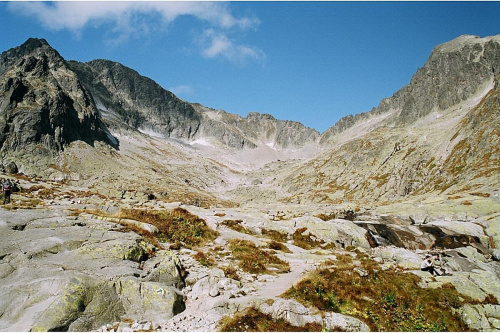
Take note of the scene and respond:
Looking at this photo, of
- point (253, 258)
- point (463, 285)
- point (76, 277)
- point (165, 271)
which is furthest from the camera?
point (253, 258)

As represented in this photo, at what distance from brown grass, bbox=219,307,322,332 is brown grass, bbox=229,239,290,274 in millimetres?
6884

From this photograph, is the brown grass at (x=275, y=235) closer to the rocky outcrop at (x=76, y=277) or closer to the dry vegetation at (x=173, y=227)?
the dry vegetation at (x=173, y=227)

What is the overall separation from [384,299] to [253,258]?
29.6 ft

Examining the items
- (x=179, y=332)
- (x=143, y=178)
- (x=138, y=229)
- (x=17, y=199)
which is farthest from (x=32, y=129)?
(x=179, y=332)

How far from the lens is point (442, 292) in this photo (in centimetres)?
1452

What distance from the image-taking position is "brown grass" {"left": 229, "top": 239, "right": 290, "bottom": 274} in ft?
61.9

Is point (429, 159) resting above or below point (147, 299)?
above

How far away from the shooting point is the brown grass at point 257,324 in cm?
1080

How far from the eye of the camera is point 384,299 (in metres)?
14.2

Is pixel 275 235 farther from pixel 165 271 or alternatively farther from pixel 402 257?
pixel 165 271

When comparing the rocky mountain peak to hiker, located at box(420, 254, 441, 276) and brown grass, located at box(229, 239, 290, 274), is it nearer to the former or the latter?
brown grass, located at box(229, 239, 290, 274)

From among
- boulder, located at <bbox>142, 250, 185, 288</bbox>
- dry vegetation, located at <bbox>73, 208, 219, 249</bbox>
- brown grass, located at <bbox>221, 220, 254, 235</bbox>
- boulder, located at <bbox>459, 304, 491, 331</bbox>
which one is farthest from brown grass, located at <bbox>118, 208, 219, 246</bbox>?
boulder, located at <bbox>459, 304, 491, 331</bbox>

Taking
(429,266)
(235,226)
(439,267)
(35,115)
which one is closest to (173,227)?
(235,226)

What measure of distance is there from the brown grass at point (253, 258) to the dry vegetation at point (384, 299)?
4.03m
